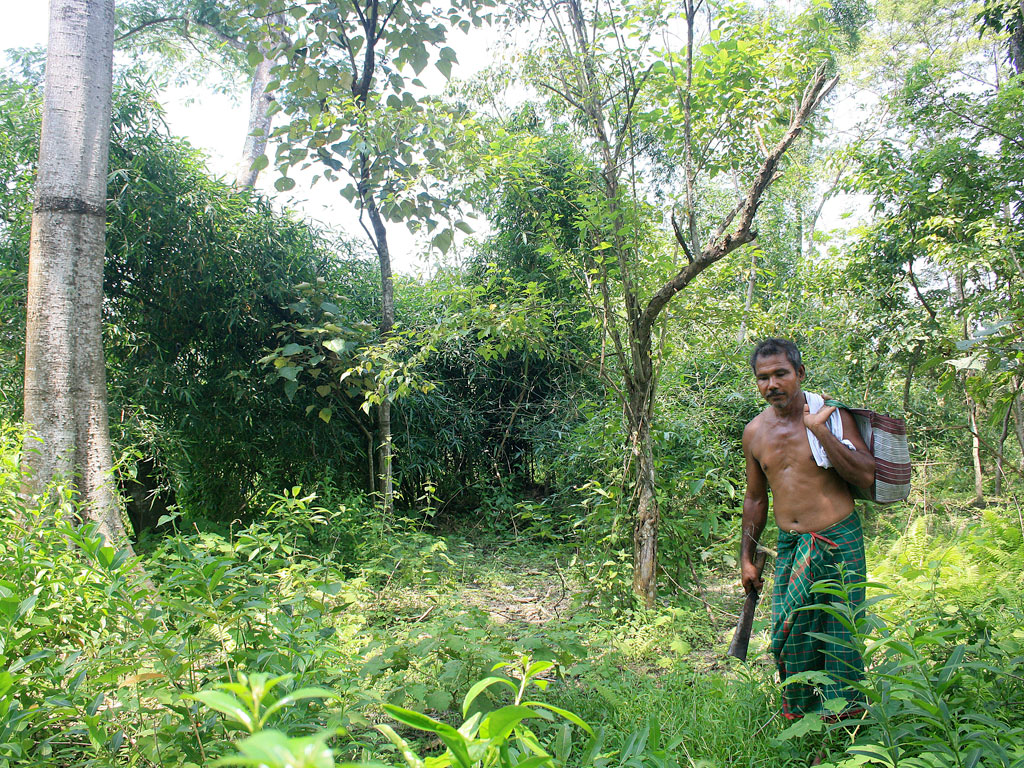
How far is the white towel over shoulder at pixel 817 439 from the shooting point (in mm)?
2250

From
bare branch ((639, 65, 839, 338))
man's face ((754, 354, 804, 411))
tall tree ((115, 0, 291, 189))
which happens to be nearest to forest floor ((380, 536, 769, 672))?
man's face ((754, 354, 804, 411))

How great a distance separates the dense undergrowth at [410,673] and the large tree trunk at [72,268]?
298 millimetres

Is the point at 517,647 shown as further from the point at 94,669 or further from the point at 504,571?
the point at 504,571

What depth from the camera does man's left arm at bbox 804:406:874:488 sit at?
219 centimetres

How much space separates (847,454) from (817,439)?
0.42 feet

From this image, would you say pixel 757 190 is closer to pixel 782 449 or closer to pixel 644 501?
pixel 782 449

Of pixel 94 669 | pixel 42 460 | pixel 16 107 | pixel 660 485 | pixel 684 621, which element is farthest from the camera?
pixel 16 107

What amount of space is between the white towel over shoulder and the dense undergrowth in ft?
1.70

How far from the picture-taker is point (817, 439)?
90.6 inches

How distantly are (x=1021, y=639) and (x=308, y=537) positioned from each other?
431 centimetres

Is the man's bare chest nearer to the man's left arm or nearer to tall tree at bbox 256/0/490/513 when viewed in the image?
the man's left arm

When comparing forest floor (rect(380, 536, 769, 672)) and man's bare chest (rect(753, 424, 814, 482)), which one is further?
forest floor (rect(380, 536, 769, 672))

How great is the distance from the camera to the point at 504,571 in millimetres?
4824

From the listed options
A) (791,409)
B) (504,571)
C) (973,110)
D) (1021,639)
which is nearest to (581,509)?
(504,571)
